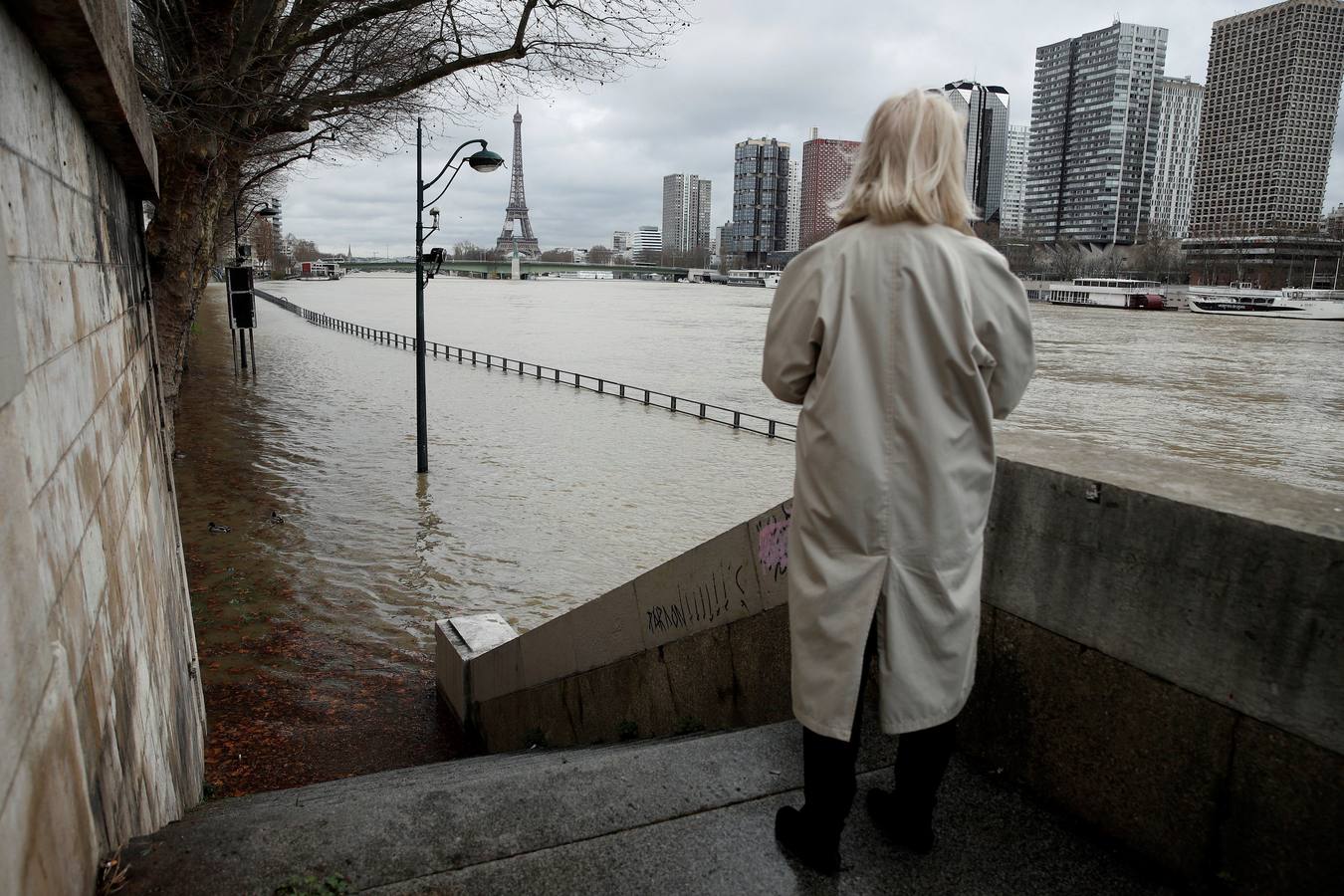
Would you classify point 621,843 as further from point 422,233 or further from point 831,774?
point 422,233

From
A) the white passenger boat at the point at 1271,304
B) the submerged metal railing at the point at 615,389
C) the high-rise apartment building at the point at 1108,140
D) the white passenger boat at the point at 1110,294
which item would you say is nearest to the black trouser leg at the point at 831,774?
the submerged metal railing at the point at 615,389

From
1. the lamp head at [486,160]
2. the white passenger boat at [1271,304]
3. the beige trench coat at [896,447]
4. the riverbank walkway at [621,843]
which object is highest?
the lamp head at [486,160]

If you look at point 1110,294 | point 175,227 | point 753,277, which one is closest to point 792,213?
point 753,277

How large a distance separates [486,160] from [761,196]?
7080 inches

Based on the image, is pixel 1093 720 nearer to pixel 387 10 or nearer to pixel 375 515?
pixel 387 10

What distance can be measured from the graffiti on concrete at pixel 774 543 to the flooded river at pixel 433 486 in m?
2.37

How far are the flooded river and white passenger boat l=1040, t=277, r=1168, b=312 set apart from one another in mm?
72558

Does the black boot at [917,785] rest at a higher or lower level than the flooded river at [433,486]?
higher

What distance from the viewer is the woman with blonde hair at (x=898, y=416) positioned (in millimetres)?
2238

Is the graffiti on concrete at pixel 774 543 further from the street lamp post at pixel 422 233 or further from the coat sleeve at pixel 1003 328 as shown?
the street lamp post at pixel 422 233

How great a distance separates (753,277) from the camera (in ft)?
590

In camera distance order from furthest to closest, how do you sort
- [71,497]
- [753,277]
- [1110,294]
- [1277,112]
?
A: [753,277]
[1277,112]
[1110,294]
[71,497]

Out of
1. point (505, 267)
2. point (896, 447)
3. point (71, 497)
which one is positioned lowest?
point (505, 267)

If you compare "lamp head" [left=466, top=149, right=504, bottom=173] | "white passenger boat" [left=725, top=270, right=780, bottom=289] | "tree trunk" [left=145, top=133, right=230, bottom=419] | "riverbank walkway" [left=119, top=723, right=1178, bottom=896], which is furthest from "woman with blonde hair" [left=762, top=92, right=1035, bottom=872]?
"white passenger boat" [left=725, top=270, right=780, bottom=289]
